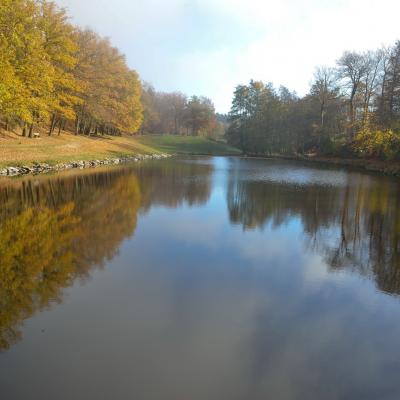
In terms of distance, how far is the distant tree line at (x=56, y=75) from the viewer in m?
26.8

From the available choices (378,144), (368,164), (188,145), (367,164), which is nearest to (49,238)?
(378,144)

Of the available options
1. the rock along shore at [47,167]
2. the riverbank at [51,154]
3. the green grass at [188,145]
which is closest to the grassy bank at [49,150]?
the riverbank at [51,154]

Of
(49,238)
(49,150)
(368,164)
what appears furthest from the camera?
(368,164)

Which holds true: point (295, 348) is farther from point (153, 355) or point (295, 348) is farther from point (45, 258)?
point (45, 258)

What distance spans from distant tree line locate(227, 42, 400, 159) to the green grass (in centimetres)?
536

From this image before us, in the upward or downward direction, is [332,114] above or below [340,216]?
above

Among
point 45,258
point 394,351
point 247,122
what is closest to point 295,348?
point 394,351

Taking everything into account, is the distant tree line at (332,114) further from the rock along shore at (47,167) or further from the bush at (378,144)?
the rock along shore at (47,167)

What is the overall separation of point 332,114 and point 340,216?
160ft

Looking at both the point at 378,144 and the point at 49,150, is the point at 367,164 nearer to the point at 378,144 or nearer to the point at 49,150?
the point at 378,144

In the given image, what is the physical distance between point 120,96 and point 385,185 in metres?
40.7

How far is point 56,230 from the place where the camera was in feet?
34.8

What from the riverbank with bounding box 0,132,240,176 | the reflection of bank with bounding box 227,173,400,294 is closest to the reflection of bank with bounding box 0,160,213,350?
the reflection of bank with bounding box 227,173,400,294

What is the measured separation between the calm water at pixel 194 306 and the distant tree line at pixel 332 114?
30.7m
